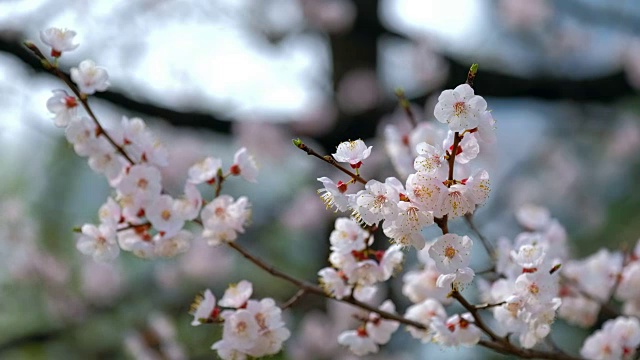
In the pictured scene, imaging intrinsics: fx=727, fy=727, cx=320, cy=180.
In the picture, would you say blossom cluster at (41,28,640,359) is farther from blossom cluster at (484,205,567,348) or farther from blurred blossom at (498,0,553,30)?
blurred blossom at (498,0,553,30)

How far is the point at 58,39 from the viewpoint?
1100mm

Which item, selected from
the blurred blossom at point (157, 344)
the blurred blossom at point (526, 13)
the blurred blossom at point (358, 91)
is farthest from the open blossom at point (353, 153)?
the blurred blossom at point (526, 13)

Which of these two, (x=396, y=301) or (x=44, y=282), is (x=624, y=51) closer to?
(x=396, y=301)

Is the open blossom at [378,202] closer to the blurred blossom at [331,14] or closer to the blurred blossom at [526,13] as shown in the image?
the blurred blossom at [331,14]

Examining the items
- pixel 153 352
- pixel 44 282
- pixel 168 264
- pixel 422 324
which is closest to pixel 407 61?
pixel 168 264

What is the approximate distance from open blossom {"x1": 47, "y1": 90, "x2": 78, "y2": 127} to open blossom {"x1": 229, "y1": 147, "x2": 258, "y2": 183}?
0.26 m

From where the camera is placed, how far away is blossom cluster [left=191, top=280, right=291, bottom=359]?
1018 millimetres

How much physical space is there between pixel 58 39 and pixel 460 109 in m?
0.65

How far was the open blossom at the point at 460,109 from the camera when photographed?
782 millimetres

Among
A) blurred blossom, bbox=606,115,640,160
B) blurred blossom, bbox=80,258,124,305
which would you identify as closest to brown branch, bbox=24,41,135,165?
blurred blossom, bbox=80,258,124,305

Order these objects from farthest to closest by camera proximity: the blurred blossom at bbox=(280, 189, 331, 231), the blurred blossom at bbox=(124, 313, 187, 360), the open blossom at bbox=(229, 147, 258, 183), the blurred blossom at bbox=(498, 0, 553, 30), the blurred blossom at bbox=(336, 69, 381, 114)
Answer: the blurred blossom at bbox=(498, 0, 553, 30) < the blurred blossom at bbox=(280, 189, 331, 231) < the blurred blossom at bbox=(336, 69, 381, 114) < the blurred blossom at bbox=(124, 313, 187, 360) < the open blossom at bbox=(229, 147, 258, 183)

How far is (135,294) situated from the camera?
12.5 feet

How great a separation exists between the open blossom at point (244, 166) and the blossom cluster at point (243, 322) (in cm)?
22

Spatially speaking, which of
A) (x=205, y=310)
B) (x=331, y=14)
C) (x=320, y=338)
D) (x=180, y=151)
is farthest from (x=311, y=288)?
(x=180, y=151)
